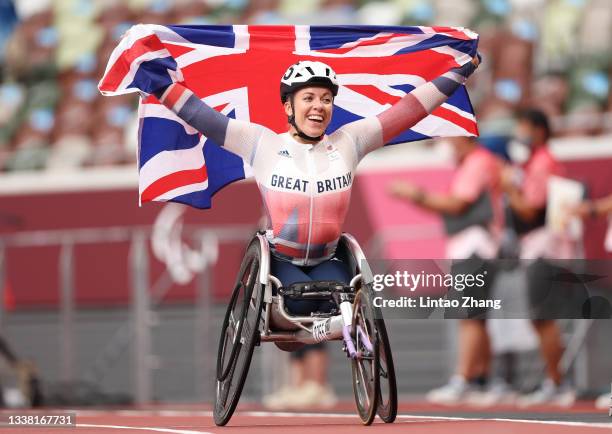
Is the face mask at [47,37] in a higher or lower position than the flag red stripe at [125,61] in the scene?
higher

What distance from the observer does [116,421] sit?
976cm

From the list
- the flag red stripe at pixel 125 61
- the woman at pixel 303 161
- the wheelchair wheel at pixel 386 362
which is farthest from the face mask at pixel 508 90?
the wheelchair wheel at pixel 386 362

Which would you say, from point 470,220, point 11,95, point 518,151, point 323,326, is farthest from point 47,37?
point 323,326

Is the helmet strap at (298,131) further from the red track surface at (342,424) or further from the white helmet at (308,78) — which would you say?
the red track surface at (342,424)

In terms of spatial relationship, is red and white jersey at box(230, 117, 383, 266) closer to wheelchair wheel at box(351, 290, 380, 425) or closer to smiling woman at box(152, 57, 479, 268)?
smiling woman at box(152, 57, 479, 268)

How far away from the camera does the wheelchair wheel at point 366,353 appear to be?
7.30m

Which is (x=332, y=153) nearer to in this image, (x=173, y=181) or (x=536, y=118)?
(x=173, y=181)

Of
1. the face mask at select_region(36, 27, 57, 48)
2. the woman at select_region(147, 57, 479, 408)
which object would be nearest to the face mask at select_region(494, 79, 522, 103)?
the face mask at select_region(36, 27, 57, 48)

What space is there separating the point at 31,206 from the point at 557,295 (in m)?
8.56

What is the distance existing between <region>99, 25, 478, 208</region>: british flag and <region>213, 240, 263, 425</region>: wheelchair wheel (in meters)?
0.94

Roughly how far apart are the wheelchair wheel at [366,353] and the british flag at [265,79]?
1.87 meters

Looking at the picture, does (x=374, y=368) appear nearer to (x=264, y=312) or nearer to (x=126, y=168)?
(x=264, y=312)

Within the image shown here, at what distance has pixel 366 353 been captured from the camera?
7445 mm

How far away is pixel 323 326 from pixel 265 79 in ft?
7.32
